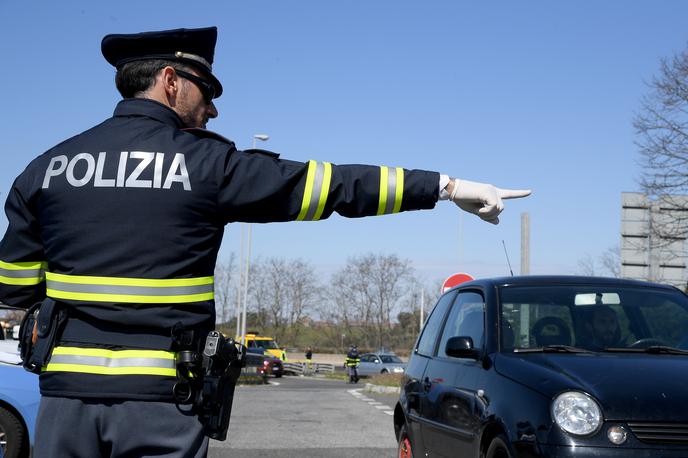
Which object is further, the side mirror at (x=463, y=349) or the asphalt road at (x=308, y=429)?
the asphalt road at (x=308, y=429)

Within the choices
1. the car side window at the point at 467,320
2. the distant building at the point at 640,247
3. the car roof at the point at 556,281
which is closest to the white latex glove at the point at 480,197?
the car side window at the point at 467,320

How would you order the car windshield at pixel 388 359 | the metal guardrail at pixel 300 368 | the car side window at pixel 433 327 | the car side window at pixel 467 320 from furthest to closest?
the metal guardrail at pixel 300 368 → the car windshield at pixel 388 359 → the car side window at pixel 433 327 → the car side window at pixel 467 320

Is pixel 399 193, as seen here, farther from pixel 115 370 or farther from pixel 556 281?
pixel 556 281

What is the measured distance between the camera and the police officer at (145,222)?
2.95 meters

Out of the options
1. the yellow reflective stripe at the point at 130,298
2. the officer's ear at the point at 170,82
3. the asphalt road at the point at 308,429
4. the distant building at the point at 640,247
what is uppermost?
the distant building at the point at 640,247

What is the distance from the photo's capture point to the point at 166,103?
337 cm

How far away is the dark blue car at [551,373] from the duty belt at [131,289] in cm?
286

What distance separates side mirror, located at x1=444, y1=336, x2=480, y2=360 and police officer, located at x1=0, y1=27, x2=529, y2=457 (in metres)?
3.34

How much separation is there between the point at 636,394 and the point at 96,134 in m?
3.43

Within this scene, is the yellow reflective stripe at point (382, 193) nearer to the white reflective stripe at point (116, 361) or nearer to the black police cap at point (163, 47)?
the black police cap at point (163, 47)

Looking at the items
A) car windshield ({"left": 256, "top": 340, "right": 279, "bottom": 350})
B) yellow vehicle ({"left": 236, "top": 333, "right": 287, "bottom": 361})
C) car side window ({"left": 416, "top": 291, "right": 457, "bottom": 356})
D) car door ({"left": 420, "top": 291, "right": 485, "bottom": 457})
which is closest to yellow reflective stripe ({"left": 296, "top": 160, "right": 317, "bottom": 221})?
car door ({"left": 420, "top": 291, "right": 485, "bottom": 457})

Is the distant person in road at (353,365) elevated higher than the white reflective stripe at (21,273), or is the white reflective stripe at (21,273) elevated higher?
the white reflective stripe at (21,273)

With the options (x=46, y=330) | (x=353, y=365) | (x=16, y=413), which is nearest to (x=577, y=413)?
(x=46, y=330)

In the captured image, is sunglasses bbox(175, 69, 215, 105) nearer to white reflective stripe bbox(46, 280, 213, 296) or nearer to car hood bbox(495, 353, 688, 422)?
white reflective stripe bbox(46, 280, 213, 296)
